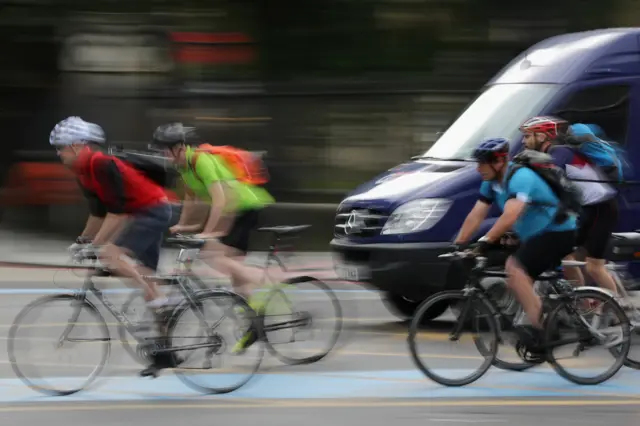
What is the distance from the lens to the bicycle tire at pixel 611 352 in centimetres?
846

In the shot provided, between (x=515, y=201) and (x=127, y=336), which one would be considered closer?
(x=515, y=201)

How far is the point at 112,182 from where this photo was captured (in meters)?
8.18

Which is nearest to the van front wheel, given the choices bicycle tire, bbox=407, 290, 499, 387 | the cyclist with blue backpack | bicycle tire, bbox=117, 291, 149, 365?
the cyclist with blue backpack

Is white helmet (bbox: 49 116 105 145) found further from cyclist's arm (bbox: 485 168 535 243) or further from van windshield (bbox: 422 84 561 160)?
van windshield (bbox: 422 84 561 160)

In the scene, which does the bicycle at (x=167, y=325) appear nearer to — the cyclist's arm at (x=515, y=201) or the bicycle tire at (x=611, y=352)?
the cyclist's arm at (x=515, y=201)

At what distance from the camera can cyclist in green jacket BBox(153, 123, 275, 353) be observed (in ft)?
29.0

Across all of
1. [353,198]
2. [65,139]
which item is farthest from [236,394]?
[353,198]

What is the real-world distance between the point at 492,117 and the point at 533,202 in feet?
10.6

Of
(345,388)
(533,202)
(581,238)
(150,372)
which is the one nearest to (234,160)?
(150,372)

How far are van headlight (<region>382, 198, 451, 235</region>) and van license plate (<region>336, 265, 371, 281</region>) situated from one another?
37 centimetres

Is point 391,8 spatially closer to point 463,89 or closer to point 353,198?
point 463,89

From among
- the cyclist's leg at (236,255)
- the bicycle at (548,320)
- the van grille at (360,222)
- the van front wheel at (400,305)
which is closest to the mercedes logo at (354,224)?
the van grille at (360,222)

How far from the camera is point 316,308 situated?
9.19 metres

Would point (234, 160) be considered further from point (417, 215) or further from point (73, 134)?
point (417, 215)
